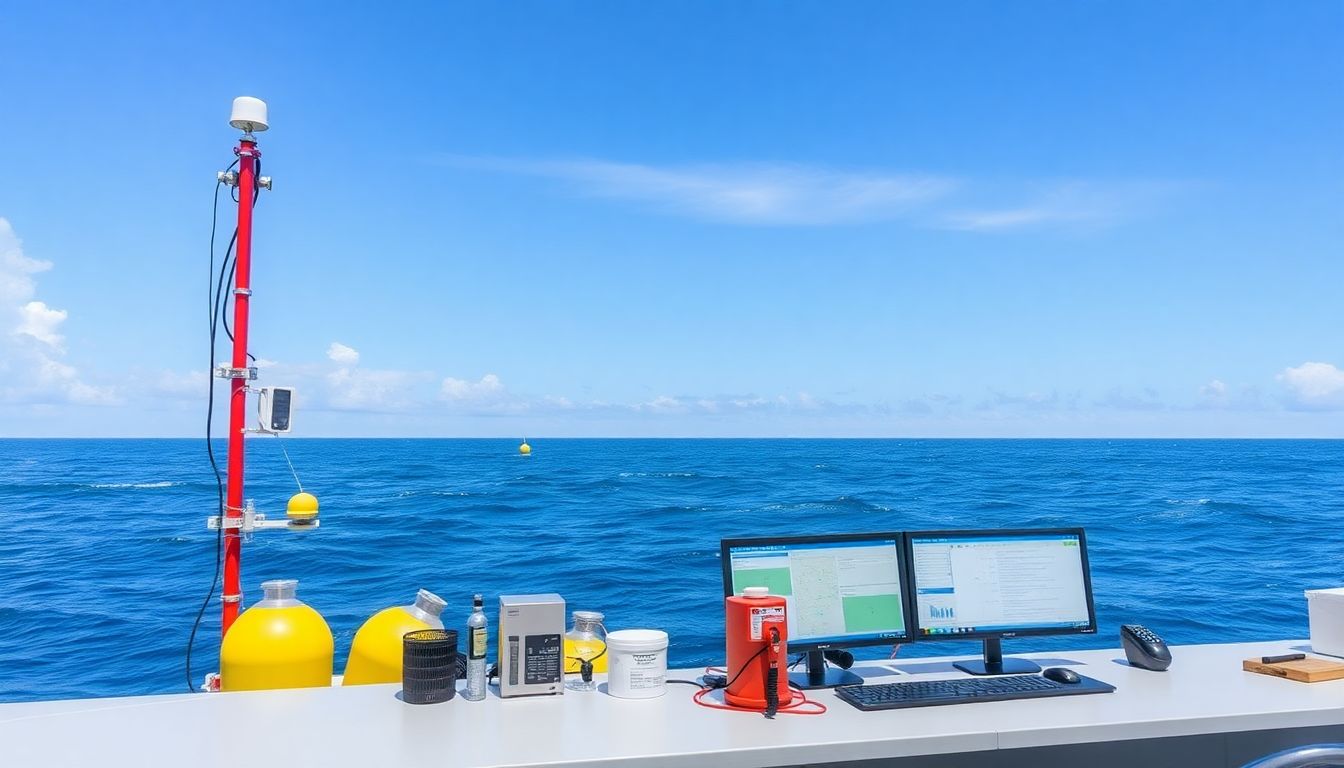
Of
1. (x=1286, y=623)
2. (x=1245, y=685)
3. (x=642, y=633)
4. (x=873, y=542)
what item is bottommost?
(x=1286, y=623)

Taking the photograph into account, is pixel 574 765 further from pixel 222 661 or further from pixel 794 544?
pixel 222 661

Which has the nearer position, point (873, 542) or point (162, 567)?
point (873, 542)

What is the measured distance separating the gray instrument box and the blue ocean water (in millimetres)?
1940

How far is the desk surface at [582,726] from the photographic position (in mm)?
2031

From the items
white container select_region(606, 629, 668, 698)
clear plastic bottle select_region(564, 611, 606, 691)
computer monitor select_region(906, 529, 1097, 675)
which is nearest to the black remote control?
computer monitor select_region(906, 529, 1097, 675)

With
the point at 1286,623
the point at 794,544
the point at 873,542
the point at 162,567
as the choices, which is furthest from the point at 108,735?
the point at 162,567

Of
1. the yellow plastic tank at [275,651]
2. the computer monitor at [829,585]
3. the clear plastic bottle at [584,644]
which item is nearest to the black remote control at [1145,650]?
the computer monitor at [829,585]

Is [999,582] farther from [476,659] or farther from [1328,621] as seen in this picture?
[476,659]

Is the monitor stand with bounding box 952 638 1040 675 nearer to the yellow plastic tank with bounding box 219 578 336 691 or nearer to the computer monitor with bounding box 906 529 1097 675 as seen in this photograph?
the computer monitor with bounding box 906 529 1097 675

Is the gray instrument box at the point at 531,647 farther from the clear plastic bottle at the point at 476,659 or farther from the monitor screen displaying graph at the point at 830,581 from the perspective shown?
the monitor screen displaying graph at the point at 830,581

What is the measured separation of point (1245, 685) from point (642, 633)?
2001 mm

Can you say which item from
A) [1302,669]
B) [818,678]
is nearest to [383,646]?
[818,678]

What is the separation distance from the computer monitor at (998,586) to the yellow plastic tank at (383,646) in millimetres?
1813

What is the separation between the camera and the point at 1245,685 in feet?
8.98
